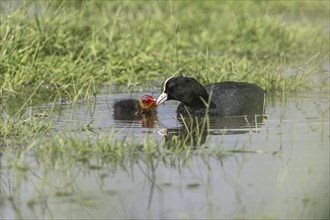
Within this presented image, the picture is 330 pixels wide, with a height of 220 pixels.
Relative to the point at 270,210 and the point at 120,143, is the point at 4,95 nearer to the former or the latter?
the point at 120,143

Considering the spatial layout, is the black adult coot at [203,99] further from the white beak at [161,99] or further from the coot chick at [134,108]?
the coot chick at [134,108]

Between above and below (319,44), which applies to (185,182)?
below

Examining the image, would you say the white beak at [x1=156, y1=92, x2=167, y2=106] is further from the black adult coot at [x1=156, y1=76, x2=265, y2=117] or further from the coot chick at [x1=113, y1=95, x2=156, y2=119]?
the coot chick at [x1=113, y1=95, x2=156, y2=119]

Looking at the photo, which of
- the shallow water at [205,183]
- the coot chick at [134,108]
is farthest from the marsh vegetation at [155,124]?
the coot chick at [134,108]

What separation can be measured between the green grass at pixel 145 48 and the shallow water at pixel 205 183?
6.65 feet

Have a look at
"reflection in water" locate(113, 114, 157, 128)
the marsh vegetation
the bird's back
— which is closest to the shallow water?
the marsh vegetation

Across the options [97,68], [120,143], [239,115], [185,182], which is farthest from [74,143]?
[97,68]

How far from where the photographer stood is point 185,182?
19.2ft

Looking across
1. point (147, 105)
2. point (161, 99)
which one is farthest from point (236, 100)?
point (147, 105)

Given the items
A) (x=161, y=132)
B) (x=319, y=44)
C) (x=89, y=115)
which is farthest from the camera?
(x=319, y=44)

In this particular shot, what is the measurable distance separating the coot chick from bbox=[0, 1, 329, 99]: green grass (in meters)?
0.36

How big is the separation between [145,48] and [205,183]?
19.2 feet

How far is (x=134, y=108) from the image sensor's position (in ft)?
29.9

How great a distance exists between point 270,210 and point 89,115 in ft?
12.0
